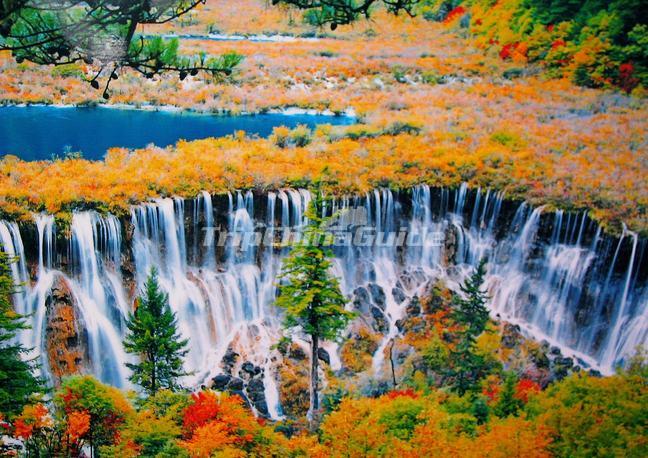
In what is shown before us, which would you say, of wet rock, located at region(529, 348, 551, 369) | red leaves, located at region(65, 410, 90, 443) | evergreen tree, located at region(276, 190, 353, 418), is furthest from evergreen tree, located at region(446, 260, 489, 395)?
red leaves, located at region(65, 410, 90, 443)

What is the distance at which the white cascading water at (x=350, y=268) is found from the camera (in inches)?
835

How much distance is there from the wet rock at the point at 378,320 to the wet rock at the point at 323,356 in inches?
96.1

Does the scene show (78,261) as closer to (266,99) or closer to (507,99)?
(266,99)

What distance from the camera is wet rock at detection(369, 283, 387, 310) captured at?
26.1 meters

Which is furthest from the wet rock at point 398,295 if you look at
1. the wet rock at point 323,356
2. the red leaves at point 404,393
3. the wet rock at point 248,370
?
the wet rock at point 248,370

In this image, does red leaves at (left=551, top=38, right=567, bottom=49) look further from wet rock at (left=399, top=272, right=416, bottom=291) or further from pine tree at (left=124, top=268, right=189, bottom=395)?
pine tree at (left=124, top=268, right=189, bottom=395)

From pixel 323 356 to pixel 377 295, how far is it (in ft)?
13.2

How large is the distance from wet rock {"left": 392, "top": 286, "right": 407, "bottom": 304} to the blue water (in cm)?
1545

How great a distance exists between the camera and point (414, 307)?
26.0m

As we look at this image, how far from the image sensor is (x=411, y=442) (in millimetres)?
13352

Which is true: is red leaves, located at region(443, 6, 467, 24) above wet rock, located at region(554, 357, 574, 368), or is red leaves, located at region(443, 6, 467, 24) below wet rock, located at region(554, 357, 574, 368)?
above

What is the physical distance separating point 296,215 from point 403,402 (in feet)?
37.9

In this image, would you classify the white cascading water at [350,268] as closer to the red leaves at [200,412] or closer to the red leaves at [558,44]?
the red leaves at [200,412]

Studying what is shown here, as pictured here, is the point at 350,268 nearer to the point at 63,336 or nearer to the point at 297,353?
the point at 297,353
